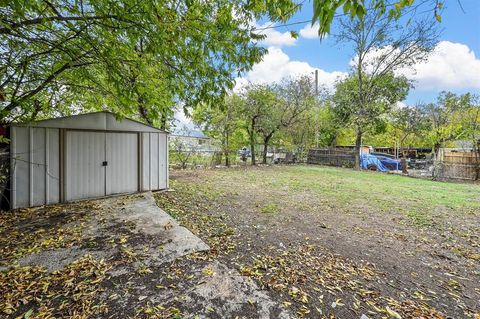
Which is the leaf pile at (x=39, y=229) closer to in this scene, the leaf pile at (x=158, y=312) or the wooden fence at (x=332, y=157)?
the leaf pile at (x=158, y=312)

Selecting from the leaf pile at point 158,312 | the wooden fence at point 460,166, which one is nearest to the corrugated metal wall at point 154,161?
the leaf pile at point 158,312

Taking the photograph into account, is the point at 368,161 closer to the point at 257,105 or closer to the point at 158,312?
the point at 257,105

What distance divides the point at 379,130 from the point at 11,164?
23.2 m

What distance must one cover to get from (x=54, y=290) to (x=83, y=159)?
12.5 feet

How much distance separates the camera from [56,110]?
5.76 metres

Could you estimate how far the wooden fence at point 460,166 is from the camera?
10086 millimetres

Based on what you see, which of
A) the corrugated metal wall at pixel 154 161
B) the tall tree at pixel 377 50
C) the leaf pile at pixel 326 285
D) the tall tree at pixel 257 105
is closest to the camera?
the leaf pile at pixel 326 285

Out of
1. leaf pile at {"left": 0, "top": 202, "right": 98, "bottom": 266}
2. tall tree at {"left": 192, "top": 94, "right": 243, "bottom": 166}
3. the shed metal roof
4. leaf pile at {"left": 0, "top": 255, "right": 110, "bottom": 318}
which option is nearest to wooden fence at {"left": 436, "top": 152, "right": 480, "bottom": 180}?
tall tree at {"left": 192, "top": 94, "right": 243, "bottom": 166}

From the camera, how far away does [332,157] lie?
55.4ft

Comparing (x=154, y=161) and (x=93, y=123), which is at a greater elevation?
(x=93, y=123)

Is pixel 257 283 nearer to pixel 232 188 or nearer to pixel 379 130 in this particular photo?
pixel 232 188

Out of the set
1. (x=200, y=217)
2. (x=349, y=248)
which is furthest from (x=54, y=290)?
(x=349, y=248)

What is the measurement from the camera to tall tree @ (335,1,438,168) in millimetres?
11992

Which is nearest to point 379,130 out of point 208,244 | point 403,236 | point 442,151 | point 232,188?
point 442,151
